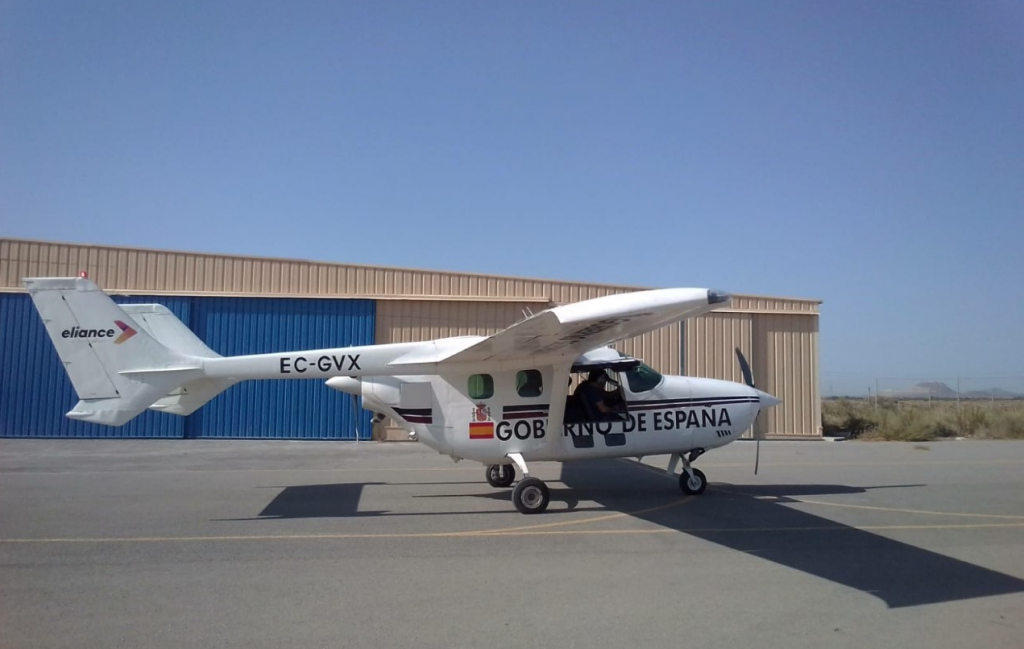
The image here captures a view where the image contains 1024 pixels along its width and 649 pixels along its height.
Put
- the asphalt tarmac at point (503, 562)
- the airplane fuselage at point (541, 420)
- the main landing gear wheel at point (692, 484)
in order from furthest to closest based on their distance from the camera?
the main landing gear wheel at point (692, 484) → the airplane fuselage at point (541, 420) → the asphalt tarmac at point (503, 562)

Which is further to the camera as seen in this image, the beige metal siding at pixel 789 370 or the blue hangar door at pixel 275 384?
the beige metal siding at pixel 789 370

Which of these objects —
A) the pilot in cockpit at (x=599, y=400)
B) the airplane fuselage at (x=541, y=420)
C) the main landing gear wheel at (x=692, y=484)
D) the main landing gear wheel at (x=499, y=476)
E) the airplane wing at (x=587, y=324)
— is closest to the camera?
the airplane wing at (x=587, y=324)

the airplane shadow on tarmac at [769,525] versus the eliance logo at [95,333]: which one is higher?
the eliance logo at [95,333]

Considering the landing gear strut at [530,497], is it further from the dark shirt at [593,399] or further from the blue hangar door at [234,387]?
the blue hangar door at [234,387]

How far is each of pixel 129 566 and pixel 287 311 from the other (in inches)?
577

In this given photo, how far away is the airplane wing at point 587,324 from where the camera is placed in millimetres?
7332

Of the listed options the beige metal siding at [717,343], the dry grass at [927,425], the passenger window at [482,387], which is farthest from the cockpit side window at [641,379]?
the dry grass at [927,425]

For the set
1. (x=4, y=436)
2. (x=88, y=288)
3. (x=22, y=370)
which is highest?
(x=88, y=288)

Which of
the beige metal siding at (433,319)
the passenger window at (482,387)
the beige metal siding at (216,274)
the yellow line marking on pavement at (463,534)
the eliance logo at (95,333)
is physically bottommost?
the yellow line marking on pavement at (463,534)

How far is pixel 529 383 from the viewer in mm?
10109

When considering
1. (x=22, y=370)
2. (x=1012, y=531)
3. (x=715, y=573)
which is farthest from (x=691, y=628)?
(x=22, y=370)

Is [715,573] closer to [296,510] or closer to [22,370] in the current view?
[296,510]

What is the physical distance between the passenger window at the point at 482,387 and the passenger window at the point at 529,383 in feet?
1.22

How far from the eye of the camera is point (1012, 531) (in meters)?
8.53
